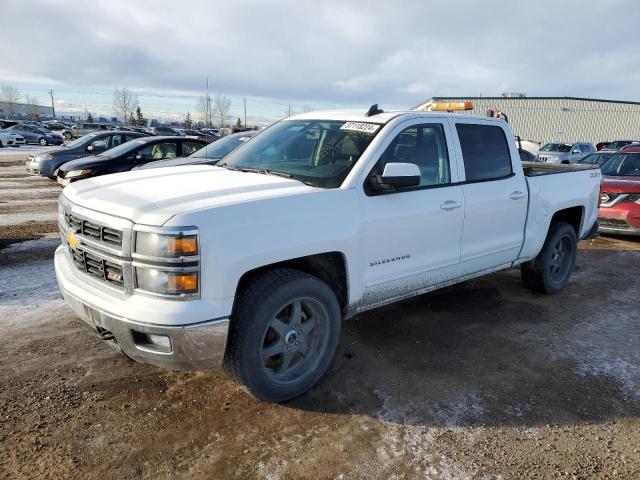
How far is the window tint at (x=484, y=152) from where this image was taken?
4480 millimetres

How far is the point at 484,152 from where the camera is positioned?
15.4ft

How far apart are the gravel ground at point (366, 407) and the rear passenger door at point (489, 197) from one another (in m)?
0.72

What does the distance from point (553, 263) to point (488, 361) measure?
7.49ft

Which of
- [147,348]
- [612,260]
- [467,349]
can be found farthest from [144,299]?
[612,260]

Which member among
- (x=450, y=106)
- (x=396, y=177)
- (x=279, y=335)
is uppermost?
(x=450, y=106)

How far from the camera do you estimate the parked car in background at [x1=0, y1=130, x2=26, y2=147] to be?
32875 millimetres

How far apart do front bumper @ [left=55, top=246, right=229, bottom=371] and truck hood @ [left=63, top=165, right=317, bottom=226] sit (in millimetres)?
530

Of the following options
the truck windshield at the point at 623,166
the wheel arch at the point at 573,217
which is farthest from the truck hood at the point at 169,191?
the truck windshield at the point at 623,166

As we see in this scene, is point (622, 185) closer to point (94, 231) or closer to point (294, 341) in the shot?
point (294, 341)

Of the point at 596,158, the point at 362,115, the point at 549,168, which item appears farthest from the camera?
the point at 596,158

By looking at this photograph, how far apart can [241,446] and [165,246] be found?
125cm

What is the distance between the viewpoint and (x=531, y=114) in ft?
147

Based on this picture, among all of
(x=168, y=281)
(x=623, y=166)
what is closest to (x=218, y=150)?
(x=168, y=281)

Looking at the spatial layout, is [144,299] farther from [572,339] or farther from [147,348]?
[572,339]
